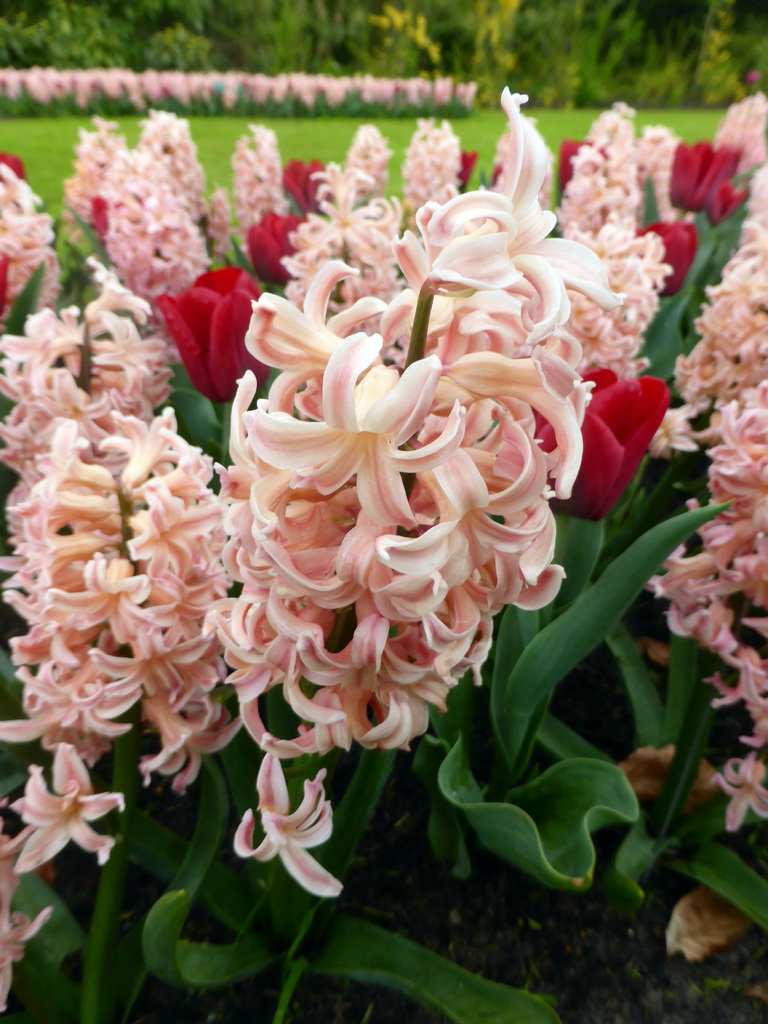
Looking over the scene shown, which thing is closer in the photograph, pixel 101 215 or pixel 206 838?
pixel 206 838

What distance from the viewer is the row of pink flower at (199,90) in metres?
7.67

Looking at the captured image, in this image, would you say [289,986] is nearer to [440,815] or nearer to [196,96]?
[440,815]

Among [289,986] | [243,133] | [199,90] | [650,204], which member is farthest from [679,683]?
[199,90]

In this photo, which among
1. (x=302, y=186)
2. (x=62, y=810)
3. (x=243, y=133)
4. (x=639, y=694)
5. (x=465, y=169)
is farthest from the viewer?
(x=243, y=133)

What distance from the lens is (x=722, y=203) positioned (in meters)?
2.76

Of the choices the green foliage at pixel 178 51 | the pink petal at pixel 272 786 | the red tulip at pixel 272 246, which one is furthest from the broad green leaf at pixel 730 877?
the green foliage at pixel 178 51

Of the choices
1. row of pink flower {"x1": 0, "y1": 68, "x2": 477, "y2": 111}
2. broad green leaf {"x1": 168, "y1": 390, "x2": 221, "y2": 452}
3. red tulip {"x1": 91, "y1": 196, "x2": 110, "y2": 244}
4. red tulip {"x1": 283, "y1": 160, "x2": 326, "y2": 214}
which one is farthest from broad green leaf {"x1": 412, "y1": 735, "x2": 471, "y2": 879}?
row of pink flower {"x1": 0, "y1": 68, "x2": 477, "y2": 111}

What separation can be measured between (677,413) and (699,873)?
87 centimetres

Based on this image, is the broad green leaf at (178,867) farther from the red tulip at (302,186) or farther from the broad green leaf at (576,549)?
the red tulip at (302,186)

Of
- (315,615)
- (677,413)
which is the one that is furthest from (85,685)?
(677,413)

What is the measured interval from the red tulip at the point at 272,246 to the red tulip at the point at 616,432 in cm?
122

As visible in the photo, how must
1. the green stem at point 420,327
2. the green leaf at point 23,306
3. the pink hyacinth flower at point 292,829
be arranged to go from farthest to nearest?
the green leaf at point 23,306, the pink hyacinth flower at point 292,829, the green stem at point 420,327

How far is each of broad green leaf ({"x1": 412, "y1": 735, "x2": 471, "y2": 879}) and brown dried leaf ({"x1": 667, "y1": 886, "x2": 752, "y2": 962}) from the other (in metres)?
0.38

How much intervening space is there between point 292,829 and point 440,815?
55cm
